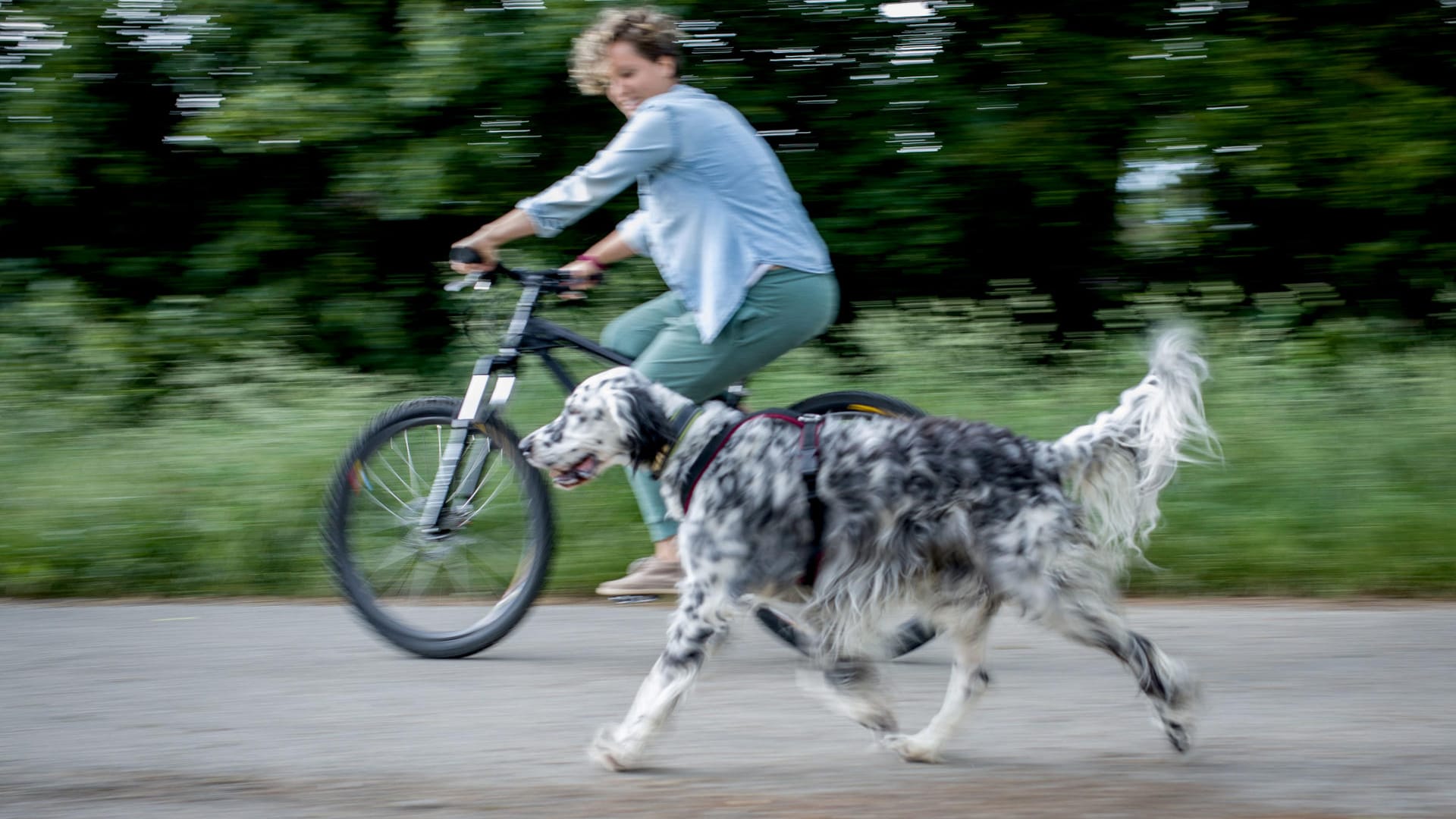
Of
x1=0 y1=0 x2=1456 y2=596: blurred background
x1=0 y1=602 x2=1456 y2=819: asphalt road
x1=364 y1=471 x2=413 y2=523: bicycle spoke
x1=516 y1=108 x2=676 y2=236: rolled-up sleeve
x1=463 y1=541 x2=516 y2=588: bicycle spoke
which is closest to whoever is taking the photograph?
x1=0 y1=602 x2=1456 y2=819: asphalt road

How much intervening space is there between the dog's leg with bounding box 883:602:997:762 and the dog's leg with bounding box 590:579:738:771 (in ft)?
1.96

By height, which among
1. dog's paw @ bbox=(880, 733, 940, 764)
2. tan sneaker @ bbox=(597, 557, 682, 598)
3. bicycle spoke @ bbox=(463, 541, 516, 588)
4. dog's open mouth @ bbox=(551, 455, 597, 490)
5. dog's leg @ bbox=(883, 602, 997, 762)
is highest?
dog's open mouth @ bbox=(551, 455, 597, 490)

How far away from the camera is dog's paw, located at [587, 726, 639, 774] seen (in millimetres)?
3766

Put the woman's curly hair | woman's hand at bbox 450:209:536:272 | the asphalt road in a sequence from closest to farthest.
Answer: the asphalt road
woman's hand at bbox 450:209:536:272
the woman's curly hair

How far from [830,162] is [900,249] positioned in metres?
0.76

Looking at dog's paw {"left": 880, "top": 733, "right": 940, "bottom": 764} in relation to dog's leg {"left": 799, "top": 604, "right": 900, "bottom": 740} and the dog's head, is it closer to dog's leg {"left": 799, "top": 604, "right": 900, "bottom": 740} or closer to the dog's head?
dog's leg {"left": 799, "top": 604, "right": 900, "bottom": 740}

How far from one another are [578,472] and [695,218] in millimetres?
1002

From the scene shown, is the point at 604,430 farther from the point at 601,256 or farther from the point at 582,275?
the point at 601,256

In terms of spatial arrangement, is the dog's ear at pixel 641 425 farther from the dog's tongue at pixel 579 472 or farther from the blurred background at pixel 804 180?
the blurred background at pixel 804 180

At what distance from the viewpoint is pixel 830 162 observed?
9688 mm

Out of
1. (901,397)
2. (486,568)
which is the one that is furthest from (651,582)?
(901,397)

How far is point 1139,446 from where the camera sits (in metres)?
3.79

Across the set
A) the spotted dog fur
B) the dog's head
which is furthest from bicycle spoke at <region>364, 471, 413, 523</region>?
the spotted dog fur

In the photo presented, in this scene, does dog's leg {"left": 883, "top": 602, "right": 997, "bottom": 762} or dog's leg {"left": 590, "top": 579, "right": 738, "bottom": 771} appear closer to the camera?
dog's leg {"left": 590, "top": 579, "right": 738, "bottom": 771}
